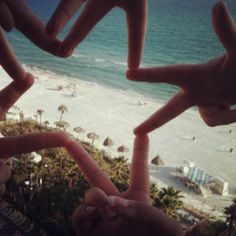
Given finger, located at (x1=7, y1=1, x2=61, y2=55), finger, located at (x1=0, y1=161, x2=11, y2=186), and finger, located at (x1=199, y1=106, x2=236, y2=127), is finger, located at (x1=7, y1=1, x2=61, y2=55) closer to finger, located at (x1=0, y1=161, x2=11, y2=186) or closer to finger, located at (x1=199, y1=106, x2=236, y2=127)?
finger, located at (x1=0, y1=161, x2=11, y2=186)

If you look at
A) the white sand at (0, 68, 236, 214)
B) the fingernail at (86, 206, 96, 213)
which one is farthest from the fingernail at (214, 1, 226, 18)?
the white sand at (0, 68, 236, 214)

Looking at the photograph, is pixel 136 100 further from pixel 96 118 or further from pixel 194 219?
pixel 194 219

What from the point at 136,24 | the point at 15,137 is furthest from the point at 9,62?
the point at 136,24

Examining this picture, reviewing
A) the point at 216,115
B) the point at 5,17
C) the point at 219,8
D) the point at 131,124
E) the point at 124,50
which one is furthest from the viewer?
the point at 124,50

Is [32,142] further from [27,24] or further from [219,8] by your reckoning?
[219,8]

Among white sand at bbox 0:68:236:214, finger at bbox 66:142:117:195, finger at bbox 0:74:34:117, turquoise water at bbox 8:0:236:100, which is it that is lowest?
white sand at bbox 0:68:236:214

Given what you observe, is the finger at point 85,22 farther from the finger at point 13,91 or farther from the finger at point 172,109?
the finger at point 172,109

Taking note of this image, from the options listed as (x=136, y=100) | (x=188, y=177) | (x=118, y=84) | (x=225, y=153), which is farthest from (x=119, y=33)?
(x=188, y=177)
